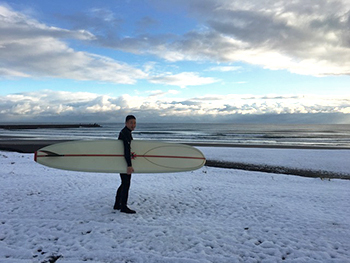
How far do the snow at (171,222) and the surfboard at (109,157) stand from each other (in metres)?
0.88

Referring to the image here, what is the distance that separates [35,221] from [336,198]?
773 cm

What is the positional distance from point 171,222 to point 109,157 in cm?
225

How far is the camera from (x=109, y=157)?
19.5 feet

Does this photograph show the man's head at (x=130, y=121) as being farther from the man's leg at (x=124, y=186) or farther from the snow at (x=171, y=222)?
the snow at (x=171, y=222)

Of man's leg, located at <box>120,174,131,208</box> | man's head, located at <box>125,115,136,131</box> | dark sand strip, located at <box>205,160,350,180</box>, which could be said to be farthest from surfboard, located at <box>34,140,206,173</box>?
dark sand strip, located at <box>205,160,350,180</box>

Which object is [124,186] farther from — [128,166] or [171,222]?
[171,222]

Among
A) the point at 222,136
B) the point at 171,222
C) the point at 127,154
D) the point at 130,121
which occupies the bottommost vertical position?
the point at 171,222

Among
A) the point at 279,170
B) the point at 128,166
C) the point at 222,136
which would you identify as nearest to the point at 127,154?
the point at 128,166

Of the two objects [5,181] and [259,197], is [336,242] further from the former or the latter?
[5,181]

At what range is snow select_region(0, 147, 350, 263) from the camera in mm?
3607

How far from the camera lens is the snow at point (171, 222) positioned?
3.61 meters

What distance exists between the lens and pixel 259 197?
686 centimetres

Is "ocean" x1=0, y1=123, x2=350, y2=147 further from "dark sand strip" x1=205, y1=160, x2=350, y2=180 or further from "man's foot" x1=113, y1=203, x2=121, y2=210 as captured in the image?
"man's foot" x1=113, y1=203, x2=121, y2=210

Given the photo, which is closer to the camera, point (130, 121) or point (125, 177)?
point (130, 121)
